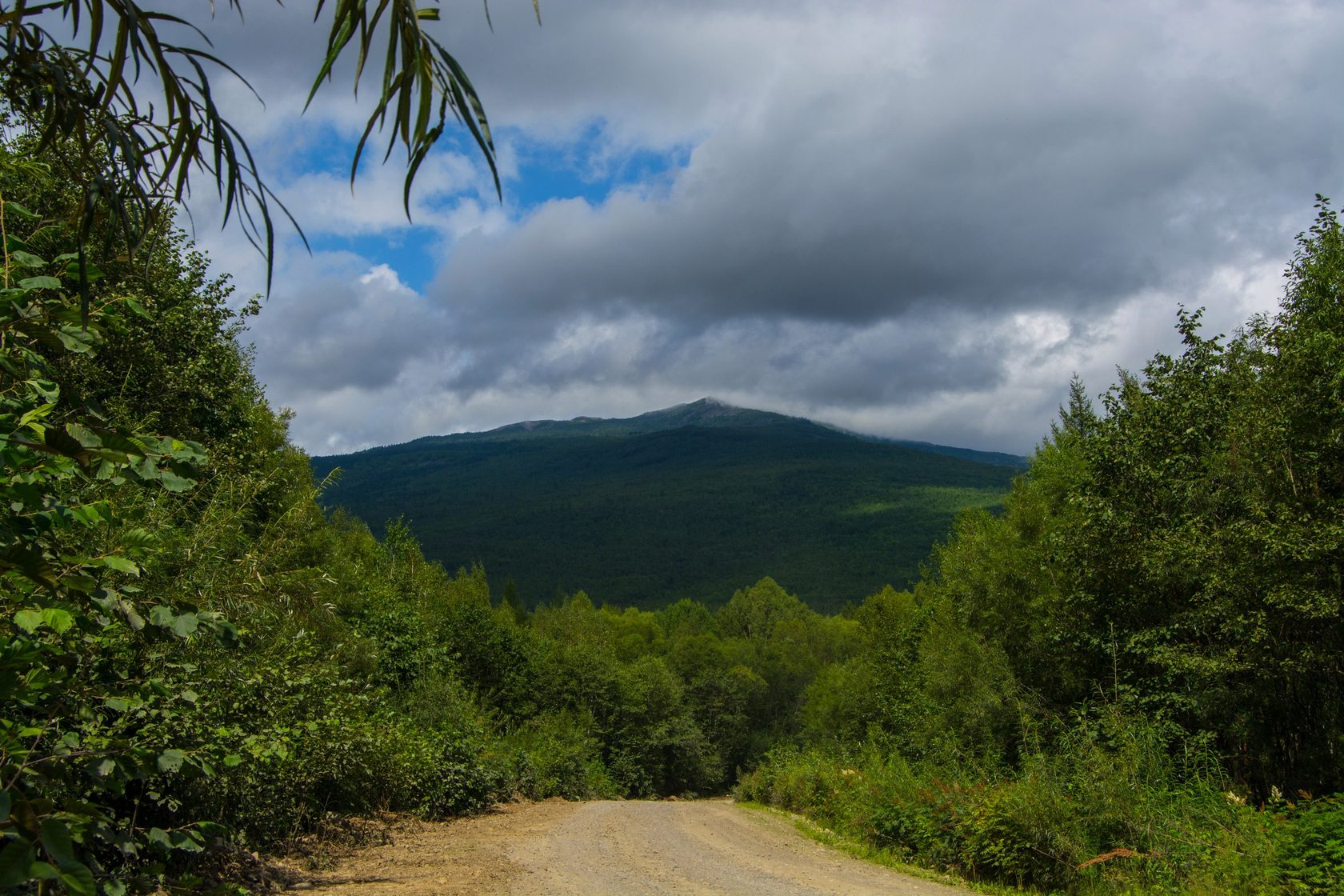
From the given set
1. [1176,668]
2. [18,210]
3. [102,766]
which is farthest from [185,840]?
[1176,668]

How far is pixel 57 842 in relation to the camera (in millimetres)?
2027

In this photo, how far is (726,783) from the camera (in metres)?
79.1

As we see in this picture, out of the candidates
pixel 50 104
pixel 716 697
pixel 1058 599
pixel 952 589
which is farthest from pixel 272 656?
pixel 716 697

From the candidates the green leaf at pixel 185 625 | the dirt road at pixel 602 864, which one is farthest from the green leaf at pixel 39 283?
the dirt road at pixel 602 864

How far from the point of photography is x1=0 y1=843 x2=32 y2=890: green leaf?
1.98m

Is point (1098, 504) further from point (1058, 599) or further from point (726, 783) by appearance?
point (726, 783)

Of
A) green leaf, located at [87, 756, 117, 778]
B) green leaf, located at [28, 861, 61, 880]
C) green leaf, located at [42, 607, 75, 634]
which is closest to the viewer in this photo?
green leaf, located at [28, 861, 61, 880]

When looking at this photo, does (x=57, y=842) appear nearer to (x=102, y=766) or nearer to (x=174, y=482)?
(x=102, y=766)

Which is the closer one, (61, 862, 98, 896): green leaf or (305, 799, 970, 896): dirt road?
(61, 862, 98, 896): green leaf

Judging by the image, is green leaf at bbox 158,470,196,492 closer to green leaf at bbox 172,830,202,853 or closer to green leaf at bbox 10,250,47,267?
green leaf at bbox 10,250,47,267

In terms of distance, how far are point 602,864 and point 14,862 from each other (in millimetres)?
10321

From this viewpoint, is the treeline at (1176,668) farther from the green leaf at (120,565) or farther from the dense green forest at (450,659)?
the green leaf at (120,565)

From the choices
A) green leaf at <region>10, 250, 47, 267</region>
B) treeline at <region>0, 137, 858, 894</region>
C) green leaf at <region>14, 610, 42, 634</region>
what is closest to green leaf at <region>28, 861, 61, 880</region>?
treeline at <region>0, 137, 858, 894</region>

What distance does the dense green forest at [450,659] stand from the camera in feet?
9.46
